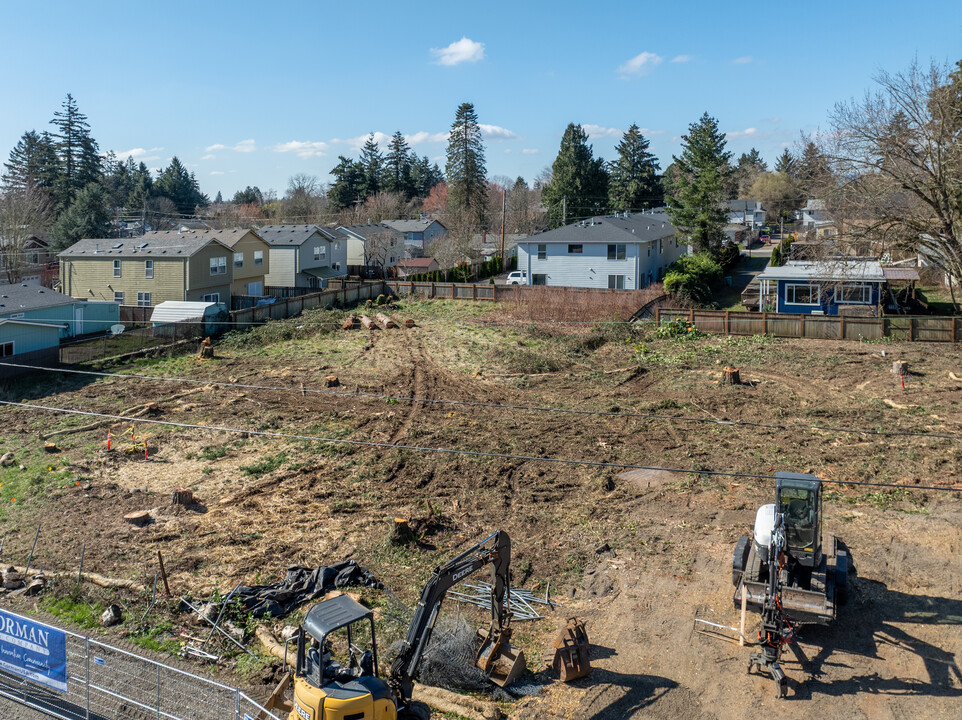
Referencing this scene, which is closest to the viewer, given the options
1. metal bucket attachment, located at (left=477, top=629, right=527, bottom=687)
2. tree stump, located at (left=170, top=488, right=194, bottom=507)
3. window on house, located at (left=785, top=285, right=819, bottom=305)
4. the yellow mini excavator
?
the yellow mini excavator

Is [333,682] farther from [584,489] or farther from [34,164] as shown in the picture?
[34,164]

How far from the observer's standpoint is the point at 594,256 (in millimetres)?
52125

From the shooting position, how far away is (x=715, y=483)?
65.9 feet

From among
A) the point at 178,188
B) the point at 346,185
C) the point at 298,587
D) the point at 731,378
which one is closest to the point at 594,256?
the point at 731,378

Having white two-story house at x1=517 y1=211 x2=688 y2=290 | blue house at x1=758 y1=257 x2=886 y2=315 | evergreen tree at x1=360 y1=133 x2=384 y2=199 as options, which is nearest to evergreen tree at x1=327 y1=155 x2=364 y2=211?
evergreen tree at x1=360 y1=133 x2=384 y2=199

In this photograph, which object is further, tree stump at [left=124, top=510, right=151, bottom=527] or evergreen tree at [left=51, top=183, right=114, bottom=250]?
evergreen tree at [left=51, top=183, right=114, bottom=250]

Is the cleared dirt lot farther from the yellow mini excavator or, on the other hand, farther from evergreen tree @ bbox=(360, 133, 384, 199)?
evergreen tree @ bbox=(360, 133, 384, 199)

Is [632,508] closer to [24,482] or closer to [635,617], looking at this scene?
[635,617]

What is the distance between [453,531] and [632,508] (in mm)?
4660

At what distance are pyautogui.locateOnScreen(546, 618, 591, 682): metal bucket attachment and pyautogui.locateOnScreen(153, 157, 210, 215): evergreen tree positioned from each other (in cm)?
12205

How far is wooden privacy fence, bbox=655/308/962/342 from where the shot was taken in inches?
1391

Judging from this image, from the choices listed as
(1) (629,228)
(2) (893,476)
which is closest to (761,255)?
(1) (629,228)

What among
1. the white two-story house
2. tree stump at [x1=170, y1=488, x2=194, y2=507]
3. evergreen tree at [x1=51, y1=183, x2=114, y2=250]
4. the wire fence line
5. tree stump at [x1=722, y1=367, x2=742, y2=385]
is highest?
evergreen tree at [x1=51, y1=183, x2=114, y2=250]

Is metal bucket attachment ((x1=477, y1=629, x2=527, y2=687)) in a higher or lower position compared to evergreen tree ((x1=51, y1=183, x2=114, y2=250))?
lower
